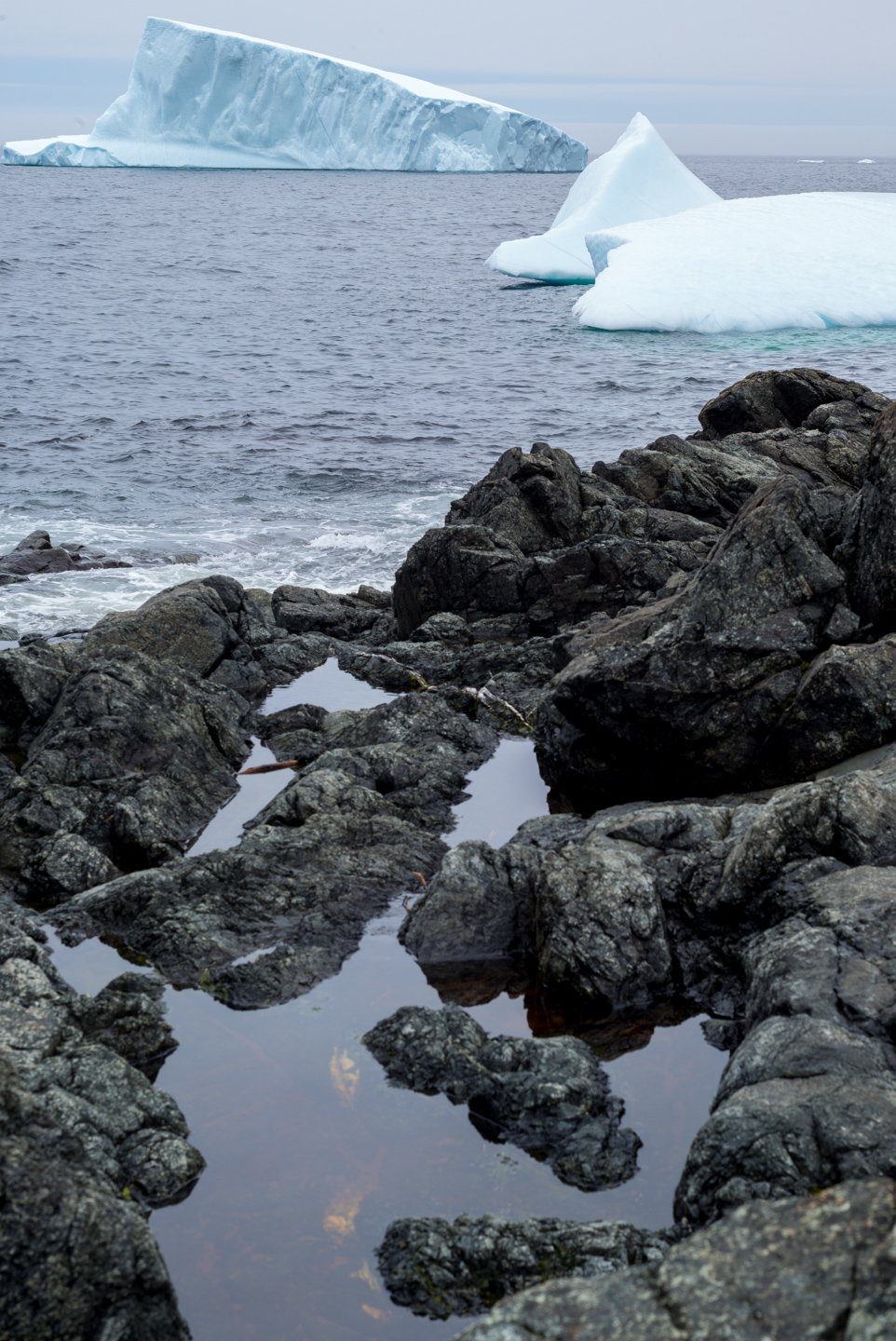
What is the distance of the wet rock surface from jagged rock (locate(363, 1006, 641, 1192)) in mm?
1241

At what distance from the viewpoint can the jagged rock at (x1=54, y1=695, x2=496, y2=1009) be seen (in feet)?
22.3

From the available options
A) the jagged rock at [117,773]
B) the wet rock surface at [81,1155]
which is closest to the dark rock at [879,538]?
the jagged rock at [117,773]

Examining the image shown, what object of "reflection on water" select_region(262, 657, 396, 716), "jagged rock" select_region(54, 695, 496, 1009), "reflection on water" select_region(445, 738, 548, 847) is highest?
"jagged rock" select_region(54, 695, 496, 1009)

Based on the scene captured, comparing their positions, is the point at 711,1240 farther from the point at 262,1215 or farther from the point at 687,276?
the point at 687,276

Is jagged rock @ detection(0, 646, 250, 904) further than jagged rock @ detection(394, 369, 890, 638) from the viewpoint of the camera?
No

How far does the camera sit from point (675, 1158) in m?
5.18

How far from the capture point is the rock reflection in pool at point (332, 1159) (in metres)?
4.48

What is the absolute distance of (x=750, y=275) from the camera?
39281mm

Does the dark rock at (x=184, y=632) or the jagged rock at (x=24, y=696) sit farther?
the dark rock at (x=184, y=632)

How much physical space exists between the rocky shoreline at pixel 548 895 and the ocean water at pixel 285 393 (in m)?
5.89

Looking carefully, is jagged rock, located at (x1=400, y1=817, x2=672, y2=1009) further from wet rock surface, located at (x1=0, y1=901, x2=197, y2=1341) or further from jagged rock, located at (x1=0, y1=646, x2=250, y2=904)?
jagged rock, located at (x1=0, y1=646, x2=250, y2=904)

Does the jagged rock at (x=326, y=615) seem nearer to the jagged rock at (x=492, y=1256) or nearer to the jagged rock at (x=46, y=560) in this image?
the jagged rock at (x=46, y=560)

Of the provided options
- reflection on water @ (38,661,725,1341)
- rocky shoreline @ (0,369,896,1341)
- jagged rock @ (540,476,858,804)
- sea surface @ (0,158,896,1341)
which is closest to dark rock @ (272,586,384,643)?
rocky shoreline @ (0,369,896,1341)

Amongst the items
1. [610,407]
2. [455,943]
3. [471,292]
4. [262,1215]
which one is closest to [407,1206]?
[262,1215]
